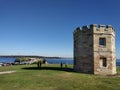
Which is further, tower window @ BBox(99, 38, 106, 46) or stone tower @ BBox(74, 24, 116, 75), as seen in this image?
tower window @ BBox(99, 38, 106, 46)

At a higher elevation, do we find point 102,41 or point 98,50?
point 102,41

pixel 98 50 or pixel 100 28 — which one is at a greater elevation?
pixel 100 28

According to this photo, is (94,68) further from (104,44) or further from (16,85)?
(16,85)

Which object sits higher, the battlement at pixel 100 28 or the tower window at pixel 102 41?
the battlement at pixel 100 28

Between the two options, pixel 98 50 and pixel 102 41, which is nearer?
pixel 98 50

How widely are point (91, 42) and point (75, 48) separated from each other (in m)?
4.40

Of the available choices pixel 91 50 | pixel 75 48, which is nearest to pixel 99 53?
pixel 91 50

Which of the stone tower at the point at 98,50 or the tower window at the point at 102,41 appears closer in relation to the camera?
the stone tower at the point at 98,50

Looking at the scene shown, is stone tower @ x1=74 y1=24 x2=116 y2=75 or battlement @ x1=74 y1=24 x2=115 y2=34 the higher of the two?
battlement @ x1=74 y1=24 x2=115 y2=34

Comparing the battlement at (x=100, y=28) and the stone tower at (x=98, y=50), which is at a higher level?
the battlement at (x=100, y=28)

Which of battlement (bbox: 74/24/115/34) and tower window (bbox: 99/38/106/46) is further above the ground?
battlement (bbox: 74/24/115/34)

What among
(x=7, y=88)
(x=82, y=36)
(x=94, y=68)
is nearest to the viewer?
(x=7, y=88)

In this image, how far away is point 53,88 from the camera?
16.5 m

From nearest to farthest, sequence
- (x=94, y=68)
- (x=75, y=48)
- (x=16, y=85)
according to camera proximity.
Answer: (x=16, y=85) → (x=94, y=68) → (x=75, y=48)
